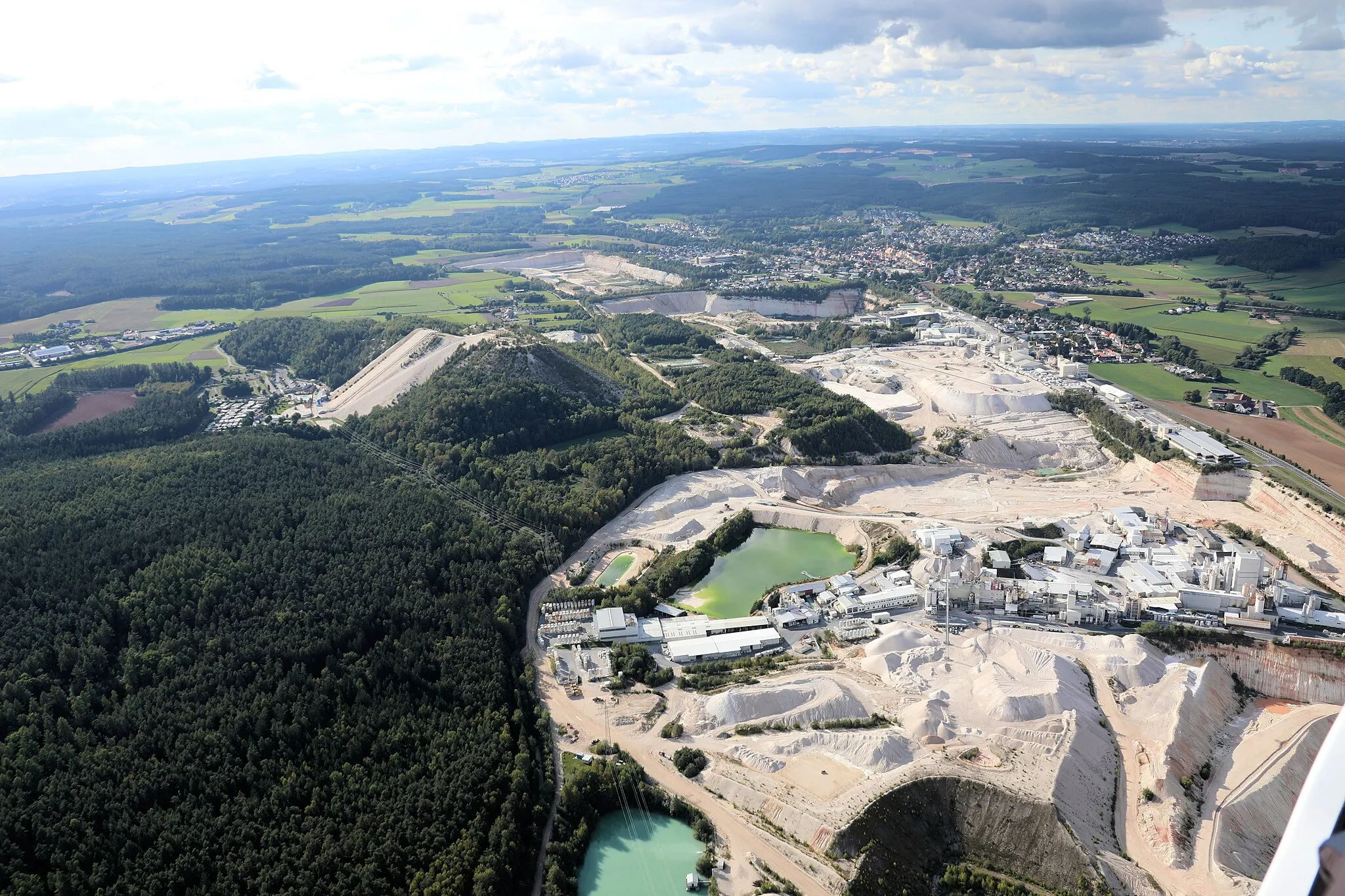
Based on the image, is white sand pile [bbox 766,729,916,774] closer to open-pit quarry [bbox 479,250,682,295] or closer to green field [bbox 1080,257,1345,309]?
green field [bbox 1080,257,1345,309]

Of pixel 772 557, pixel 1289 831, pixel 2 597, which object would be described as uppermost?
pixel 1289 831

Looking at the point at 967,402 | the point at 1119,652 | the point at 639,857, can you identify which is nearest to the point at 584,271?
the point at 967,402

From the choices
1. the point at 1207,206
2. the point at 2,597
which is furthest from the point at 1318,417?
the point at 1207,206

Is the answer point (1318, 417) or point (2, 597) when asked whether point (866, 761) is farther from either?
point (1318, 417)

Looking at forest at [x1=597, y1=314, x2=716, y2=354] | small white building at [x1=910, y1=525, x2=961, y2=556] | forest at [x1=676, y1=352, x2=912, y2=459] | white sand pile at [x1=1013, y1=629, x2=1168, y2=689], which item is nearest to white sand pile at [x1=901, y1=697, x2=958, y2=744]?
white sand pile at [x1=1013, y1=629, x2=1168, y2=689]

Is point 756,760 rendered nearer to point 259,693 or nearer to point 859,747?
point 859,747
